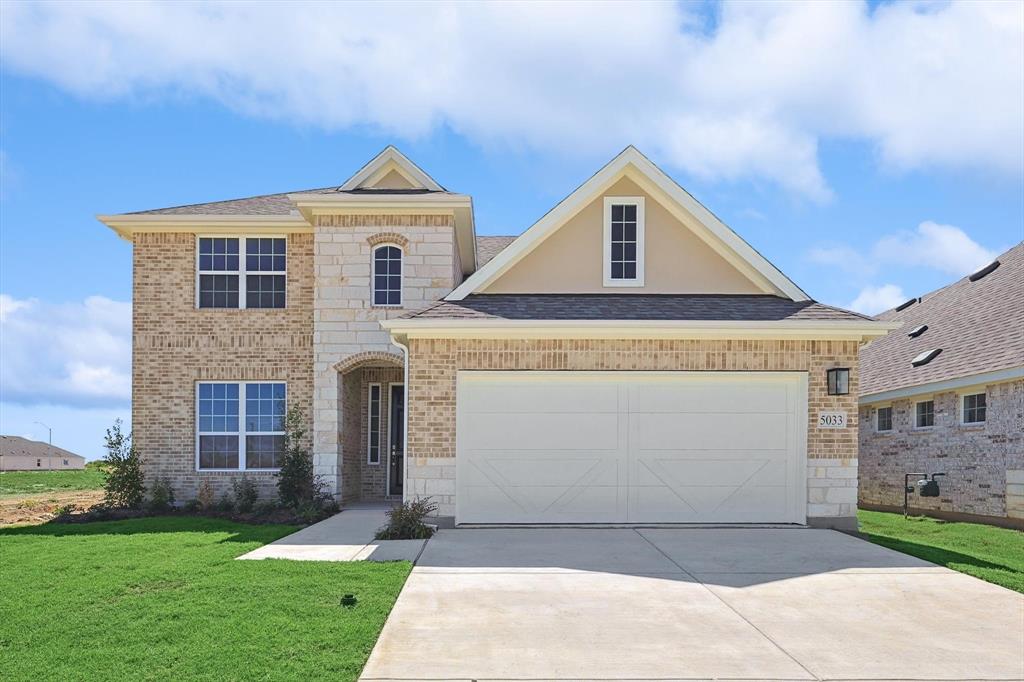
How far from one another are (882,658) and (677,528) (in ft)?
20.3

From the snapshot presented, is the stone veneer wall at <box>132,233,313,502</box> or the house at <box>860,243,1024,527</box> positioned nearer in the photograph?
the house at <box>860,243,1024,527</box>

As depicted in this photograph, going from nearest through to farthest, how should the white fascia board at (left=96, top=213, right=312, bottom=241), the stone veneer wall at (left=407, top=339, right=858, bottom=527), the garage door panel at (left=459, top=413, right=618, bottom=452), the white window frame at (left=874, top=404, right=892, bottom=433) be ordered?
the stone veneer wall at (left=407, top=339, right=858, bottom=527), the garage door panel at (left=459, top=413, right=618, bottom=452), the white fascia board at (left=96, top=213, right=312, bottom=241), the white window frame at (left=874, top=404, right=892, bottom=433)

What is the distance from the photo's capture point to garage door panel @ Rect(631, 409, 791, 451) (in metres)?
12.8

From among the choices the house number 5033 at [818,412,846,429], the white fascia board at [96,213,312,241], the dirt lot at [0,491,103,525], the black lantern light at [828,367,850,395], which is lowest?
the dirt lot at [0,491,103,525]

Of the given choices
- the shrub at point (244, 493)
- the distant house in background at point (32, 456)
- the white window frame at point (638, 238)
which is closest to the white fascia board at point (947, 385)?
the white window frame at point (638, 238)

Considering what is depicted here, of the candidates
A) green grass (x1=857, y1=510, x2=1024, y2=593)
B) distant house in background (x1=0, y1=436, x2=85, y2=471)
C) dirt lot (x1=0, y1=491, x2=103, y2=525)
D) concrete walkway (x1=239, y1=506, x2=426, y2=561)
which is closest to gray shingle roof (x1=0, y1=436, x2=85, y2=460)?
distant house in background (x1=0, y1=436, x2=85, y2=471)

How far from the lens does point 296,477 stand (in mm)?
15922

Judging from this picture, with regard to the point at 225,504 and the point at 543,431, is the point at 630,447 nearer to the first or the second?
the point at 543,431

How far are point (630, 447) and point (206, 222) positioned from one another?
10071mm

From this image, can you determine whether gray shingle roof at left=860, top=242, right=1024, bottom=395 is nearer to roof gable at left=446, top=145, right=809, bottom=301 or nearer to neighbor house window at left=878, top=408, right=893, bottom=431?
neighbor house window at left=878, top=408, right=893, bottom=431

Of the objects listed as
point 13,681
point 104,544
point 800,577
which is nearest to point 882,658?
point 800,577

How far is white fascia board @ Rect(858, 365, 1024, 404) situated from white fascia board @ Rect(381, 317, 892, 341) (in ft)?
13.2

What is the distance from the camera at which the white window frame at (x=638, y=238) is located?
1423 centimetres

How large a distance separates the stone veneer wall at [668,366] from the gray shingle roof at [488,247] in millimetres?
8992
